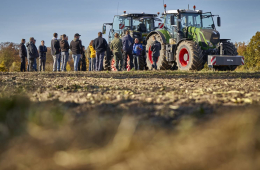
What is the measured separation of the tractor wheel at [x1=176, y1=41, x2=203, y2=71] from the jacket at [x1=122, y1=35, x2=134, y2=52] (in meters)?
2.92

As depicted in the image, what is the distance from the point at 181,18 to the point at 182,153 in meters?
15.7

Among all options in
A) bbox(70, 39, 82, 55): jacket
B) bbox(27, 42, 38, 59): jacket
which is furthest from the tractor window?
bbox(27, 42, 38, 59): jacket

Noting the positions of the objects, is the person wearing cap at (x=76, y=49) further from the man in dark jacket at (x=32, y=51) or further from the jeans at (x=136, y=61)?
the jeans at (x=136, y=61)

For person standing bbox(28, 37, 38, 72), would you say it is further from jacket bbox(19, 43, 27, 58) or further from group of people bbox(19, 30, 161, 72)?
jacket bbox(19, 43, 27, 58)

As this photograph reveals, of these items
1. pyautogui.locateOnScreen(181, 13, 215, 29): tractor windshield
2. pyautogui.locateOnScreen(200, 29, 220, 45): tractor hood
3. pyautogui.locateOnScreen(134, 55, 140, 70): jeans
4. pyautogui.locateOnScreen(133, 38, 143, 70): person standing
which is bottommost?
pyautogui.locateOnScreen(134, 55, 140, 70): jeans

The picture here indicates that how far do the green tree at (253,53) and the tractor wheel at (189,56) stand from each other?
2719 centimetres

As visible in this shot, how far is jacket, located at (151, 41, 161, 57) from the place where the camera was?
1788 centimetres

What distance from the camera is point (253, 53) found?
144ft

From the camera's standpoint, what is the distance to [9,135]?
2.52 m

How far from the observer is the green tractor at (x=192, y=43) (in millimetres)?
15477

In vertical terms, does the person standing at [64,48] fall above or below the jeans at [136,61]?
above

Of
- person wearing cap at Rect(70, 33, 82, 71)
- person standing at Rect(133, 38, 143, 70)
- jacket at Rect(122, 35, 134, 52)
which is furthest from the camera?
person standing at Rect(133, 38, 143, 70)

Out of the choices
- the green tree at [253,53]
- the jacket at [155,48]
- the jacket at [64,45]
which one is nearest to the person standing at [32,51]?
the jacket at [64,45]

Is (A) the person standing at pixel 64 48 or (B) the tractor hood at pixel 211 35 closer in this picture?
(B) the tractor hood at pixel 211 35
